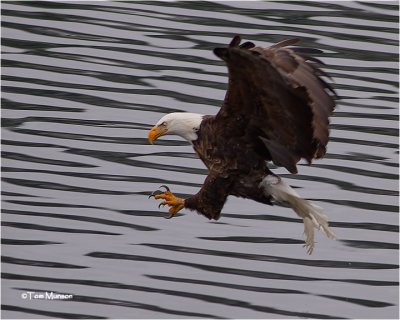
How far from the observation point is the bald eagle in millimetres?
9156

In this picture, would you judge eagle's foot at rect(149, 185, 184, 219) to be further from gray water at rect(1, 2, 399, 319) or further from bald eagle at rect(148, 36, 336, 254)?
gray water at rect(1, 2, 399, 319)

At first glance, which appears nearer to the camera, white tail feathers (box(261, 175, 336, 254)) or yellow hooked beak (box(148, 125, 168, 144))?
white tail feathers (box(261, 175, 336, 254))

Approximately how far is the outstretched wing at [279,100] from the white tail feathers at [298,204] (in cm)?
17

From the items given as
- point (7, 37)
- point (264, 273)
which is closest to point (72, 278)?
point (264, 273)

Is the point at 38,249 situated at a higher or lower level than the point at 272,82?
lower

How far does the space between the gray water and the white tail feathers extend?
0.31m

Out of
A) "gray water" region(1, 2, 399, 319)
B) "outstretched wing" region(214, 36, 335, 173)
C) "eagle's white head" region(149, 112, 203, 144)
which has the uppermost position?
"outstretched wing" region(214, 36, 335, 173)

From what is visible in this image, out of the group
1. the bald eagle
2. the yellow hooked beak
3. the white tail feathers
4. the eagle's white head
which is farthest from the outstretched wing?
the yellow hooked beak

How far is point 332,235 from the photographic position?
10.0 meters

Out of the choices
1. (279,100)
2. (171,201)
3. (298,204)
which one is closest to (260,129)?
(279,100)

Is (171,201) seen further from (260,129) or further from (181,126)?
(260,129)

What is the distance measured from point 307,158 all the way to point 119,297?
52.1 inches

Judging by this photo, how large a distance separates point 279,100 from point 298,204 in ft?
3.15

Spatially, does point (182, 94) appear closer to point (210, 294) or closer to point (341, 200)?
point (341, 200)
